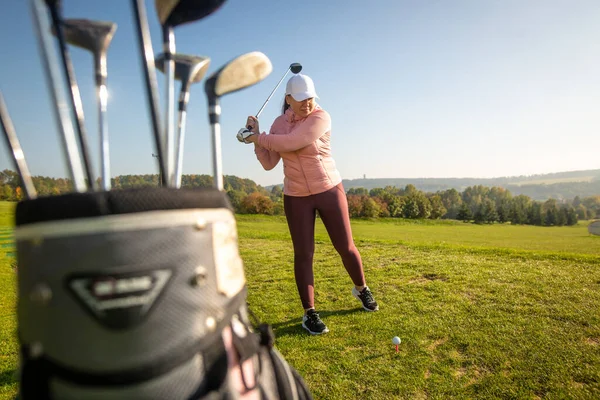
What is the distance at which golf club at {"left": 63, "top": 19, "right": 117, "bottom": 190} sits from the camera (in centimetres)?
105

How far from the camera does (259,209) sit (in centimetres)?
3753

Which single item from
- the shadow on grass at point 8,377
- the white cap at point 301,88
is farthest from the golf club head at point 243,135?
the shadow on grass at point 8,377

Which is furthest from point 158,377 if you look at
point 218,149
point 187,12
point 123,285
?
point 187,12

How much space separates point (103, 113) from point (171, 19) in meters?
0.35

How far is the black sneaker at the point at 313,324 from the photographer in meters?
2.79

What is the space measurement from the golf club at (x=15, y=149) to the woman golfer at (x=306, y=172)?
5.83 feet

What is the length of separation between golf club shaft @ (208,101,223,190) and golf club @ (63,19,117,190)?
0.32m

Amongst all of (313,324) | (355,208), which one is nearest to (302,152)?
(313,324)

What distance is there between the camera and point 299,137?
8.63 feet

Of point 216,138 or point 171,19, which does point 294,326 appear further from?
point 171,19

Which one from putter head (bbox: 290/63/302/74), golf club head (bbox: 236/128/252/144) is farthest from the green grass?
putter head (bbox: 290/63/302/74)

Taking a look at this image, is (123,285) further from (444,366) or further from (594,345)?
(594,345)

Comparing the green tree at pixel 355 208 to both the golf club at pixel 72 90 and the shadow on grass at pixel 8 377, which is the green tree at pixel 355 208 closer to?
the shadow on grass at pixel 8 377

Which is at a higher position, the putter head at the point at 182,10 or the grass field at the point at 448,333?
the putter head at the point at 182,10
